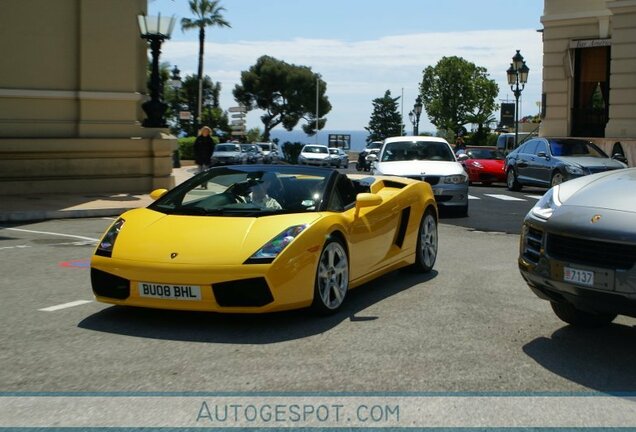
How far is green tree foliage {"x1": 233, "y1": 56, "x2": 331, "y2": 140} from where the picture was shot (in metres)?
94.9

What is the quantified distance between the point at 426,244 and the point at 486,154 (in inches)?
935

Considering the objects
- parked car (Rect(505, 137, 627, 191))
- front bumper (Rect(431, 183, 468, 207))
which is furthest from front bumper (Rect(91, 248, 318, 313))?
parked car (Rect(505, 137, 627, 191))

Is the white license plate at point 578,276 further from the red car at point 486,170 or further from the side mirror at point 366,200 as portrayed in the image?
the red car at point 486,170

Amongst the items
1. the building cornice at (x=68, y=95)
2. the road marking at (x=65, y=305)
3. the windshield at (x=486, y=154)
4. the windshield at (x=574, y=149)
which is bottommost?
the road marking at (x=65, y=305)

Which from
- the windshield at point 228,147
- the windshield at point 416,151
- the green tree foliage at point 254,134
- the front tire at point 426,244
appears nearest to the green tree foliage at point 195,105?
the green tree foliage at point 254,134

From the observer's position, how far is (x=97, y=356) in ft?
18.0

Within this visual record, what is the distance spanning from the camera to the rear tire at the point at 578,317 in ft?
20.5

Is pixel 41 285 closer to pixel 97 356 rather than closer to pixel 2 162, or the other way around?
pixel 97 356

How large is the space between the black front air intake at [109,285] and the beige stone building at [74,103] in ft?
44.1

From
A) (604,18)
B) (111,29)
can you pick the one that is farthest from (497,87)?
(111,29)

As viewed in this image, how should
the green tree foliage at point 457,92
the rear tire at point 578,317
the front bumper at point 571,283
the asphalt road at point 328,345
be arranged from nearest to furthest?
the asphalt road at point 328,345
the front bumper at point 571,283
the rear tire at point 578,317
the green tree foliage at point 457,92

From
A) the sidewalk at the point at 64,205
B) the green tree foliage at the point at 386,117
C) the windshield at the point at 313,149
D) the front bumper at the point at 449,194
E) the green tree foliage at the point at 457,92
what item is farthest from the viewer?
the green tree foliage at the point at 386,117

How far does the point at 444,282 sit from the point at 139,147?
45.1ft

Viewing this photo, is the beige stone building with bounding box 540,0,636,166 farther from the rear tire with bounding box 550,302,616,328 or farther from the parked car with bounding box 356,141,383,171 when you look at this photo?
the rear tire with bounding box 550,302,616,328
